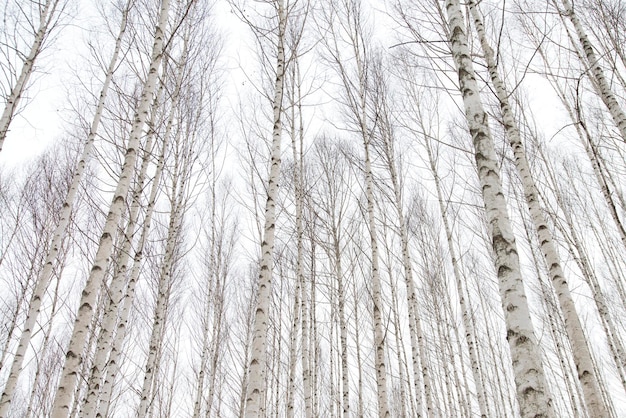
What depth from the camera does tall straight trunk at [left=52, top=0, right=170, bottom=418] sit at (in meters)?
2.70

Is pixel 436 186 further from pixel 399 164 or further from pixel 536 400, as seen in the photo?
pixel 536 400

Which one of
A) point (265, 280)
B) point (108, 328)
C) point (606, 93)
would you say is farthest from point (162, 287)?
point (606, 93)

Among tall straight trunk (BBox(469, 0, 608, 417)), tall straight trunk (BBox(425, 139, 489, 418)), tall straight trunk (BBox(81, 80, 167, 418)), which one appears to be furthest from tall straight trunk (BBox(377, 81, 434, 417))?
tall straight trunk (BBox(81, 80, 167, 418))

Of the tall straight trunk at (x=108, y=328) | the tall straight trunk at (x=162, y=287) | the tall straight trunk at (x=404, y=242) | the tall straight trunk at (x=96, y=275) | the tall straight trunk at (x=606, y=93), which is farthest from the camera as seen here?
the tall straight trunk at (x=404, y=242)

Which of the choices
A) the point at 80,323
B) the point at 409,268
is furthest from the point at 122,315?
the point at 409,268

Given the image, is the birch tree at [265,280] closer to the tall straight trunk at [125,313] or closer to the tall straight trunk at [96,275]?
the tall straight trunk at [96,275]

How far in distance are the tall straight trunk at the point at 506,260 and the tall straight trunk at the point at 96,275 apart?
2721 millimetres

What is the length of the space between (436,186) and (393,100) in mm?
1894

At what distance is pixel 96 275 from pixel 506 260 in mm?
2830

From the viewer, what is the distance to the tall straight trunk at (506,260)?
68.0 inches

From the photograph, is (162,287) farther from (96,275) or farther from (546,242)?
(546,242)

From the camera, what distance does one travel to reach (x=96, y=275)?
304cm

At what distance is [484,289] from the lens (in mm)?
13781

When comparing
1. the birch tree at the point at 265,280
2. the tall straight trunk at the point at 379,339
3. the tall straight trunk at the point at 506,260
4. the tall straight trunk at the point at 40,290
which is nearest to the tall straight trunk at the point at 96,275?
the birch tree at the point at 265,280
